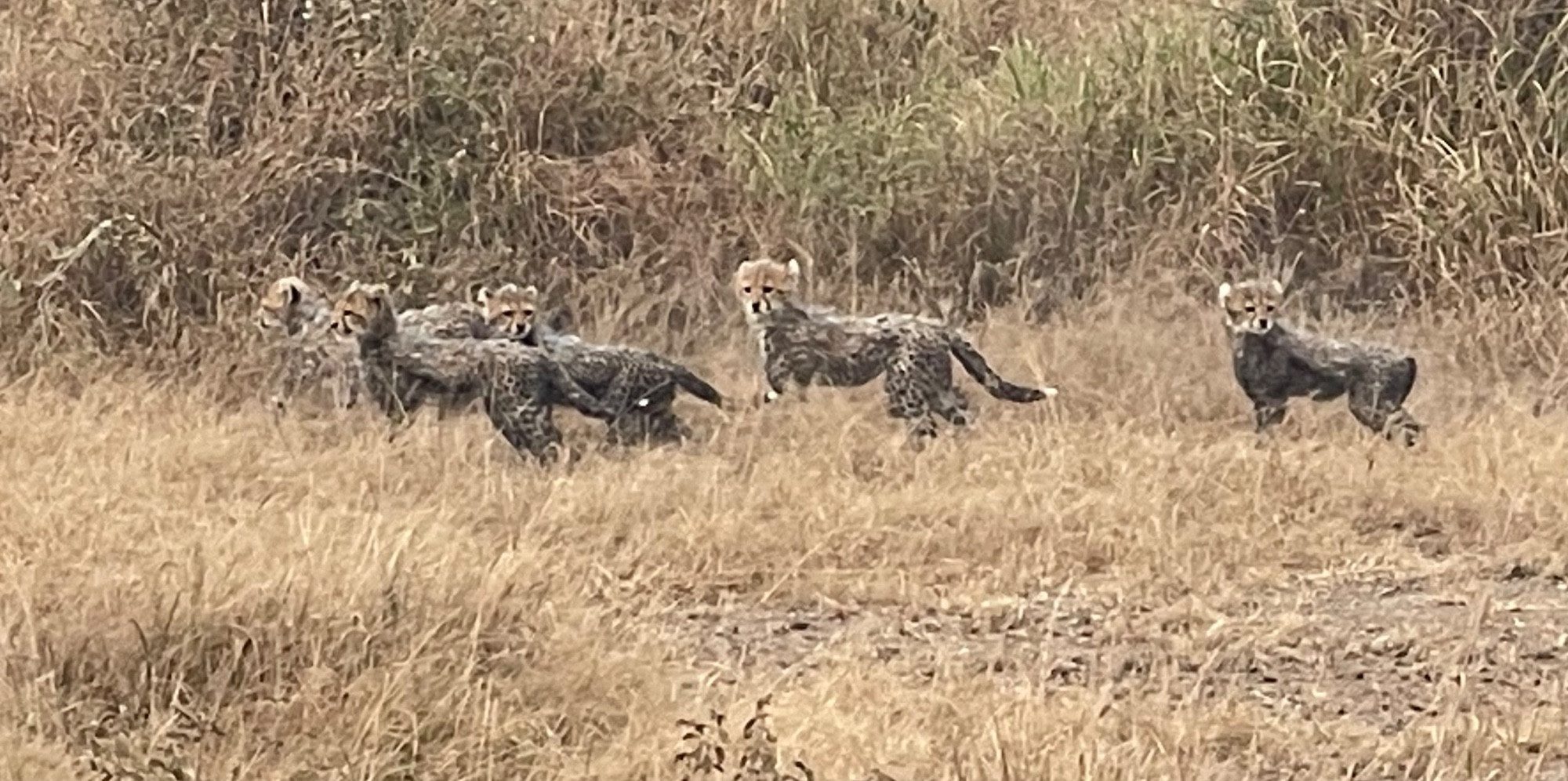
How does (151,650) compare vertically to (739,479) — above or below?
above

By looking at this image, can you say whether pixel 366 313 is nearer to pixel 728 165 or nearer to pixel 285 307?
pixel 285 307

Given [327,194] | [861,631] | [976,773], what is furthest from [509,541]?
[327,194]

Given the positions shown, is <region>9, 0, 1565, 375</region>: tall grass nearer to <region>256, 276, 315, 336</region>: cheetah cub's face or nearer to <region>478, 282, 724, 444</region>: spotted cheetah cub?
<region>256, 276, 315, 336</region>: cheetah cub's face

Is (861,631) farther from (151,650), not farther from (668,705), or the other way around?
(151,650)

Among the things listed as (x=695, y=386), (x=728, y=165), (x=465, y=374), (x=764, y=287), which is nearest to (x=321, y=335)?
(x=465, y=374)

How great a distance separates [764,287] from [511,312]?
0.80 metres

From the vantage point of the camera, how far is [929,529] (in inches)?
250

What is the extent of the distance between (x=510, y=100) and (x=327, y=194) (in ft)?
2.77

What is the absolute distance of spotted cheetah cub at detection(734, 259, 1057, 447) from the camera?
7.55 meters

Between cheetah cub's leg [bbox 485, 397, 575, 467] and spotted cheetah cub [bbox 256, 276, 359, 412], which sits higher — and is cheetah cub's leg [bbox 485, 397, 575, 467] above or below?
above

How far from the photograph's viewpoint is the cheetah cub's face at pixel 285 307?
8.34 meters

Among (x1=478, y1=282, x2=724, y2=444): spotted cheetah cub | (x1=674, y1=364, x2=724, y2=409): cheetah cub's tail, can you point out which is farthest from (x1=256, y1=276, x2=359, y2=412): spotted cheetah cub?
(x1=674, y1=364, x2=724, y2=409): cheetah cub's tail

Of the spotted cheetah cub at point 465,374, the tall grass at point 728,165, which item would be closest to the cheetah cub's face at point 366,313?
the spotted cheetah cub at point 465,374

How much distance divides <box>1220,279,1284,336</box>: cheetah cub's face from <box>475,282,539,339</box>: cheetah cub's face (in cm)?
217
